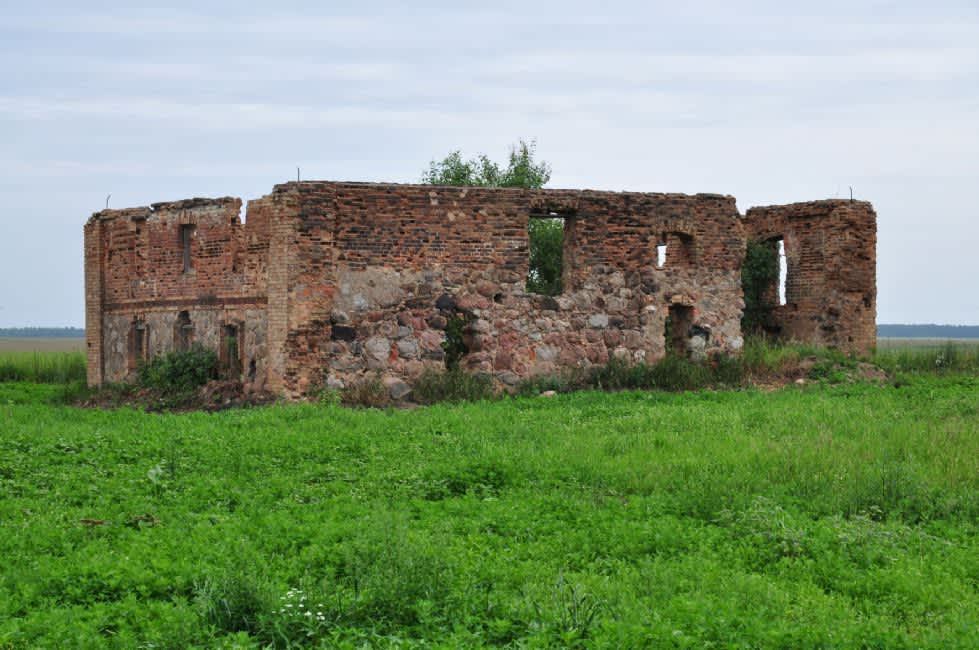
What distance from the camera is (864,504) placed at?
10.4 metres

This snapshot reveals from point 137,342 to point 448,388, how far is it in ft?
24.0

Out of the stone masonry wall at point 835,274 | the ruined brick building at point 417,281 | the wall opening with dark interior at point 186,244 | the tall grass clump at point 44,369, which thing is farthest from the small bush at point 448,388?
the tall grass clump at point 44,369

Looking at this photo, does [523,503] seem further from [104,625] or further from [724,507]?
[104,625]

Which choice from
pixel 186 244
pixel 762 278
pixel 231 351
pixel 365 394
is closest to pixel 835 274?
pixel 762 278

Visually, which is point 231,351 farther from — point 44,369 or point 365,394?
point 44,369

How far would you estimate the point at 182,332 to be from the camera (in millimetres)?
21328

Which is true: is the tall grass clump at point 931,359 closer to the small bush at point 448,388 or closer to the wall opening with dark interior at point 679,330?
the wall opening with dark interior at point 679,330

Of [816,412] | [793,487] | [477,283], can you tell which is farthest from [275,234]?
[793,487]

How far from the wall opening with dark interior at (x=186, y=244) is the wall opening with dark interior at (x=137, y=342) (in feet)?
5.54

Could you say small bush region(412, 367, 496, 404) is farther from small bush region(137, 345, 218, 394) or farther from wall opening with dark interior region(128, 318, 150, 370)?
wall opening with dark interior region(128, 318, 150, 370)

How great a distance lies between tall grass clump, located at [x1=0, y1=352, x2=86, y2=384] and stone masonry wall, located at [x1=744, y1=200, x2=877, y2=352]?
1600 cm

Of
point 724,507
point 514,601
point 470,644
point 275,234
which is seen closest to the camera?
point 470,644

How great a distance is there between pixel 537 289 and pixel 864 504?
61.7 feet

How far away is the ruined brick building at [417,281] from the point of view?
18547 millimetres
